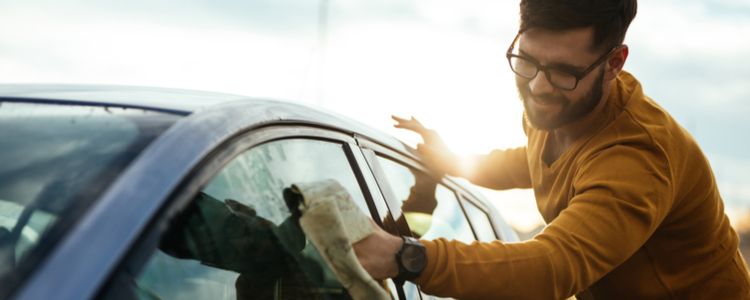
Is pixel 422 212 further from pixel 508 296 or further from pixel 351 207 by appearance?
pixel 351 207

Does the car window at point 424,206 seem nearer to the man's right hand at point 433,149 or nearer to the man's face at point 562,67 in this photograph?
the man's right hand at point 433,149

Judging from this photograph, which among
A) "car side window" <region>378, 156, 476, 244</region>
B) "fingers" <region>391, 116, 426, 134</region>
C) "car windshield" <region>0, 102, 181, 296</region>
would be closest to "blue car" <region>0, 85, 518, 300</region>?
"car windshield" <region>0, 102, 181, 296</region>

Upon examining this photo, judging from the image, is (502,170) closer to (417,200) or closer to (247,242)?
(417,200)

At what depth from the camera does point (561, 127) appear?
6.70 ft

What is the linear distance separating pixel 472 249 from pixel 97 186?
0.88 meters

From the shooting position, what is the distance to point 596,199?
1.50 meters

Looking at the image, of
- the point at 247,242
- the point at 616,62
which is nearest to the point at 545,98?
the point at 616,62

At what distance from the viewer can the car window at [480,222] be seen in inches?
102

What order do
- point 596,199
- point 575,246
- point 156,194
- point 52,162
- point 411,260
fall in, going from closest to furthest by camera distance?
point 156,194 → point 52,162 → point 411,260 → point 575,246 → point 596,199

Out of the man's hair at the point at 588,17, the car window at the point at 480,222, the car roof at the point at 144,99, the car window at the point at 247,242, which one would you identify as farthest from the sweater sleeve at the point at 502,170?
the car window at the point at 247,242

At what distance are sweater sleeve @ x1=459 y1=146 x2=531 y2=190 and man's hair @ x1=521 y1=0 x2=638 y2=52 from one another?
0.92 meters

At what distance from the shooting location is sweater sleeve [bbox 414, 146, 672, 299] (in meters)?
1.31

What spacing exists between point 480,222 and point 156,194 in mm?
2179

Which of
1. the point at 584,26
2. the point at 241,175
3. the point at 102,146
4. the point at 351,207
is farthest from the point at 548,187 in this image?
the point at 102,146
